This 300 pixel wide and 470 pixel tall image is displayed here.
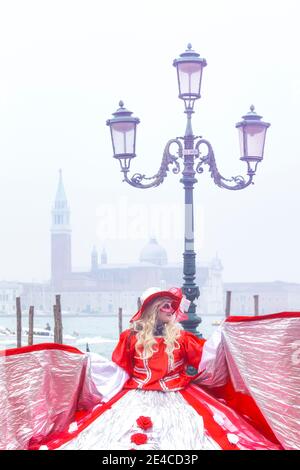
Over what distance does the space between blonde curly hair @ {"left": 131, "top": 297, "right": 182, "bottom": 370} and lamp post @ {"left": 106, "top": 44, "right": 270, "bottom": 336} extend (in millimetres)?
2348

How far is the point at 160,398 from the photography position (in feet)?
16.2

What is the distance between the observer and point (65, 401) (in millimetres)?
5109

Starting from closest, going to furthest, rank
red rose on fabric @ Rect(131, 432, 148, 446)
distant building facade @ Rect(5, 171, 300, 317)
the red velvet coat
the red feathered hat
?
red rose on fabric @ Rect(131, 432, 148, 446), the red velvet coat, the red feathered hat, distant building facade @ Rect(5, 171, 300, 317)

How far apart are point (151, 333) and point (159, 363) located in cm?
18

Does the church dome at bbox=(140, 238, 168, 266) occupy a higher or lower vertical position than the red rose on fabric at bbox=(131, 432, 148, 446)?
lower

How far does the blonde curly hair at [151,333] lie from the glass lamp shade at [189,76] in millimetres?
Answer: 3116

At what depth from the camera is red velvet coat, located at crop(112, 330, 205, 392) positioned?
199 inches

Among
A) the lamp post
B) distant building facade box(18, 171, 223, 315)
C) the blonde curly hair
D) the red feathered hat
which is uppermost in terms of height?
the lamp post

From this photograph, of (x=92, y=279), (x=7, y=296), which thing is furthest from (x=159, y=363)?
(x=92, y=279)

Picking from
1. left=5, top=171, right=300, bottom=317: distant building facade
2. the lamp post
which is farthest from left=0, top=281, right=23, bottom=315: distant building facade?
the lamp post

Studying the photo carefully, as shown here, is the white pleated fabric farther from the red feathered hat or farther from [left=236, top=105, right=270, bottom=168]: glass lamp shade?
[left=236, top=105, right=270, bottom=168]: glass lamp shade
